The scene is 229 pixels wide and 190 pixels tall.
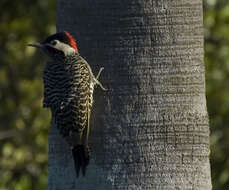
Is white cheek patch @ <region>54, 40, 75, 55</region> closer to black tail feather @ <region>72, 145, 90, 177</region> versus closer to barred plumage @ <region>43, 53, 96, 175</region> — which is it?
barred plumage @ <region>43, 53, 96, 175</region>

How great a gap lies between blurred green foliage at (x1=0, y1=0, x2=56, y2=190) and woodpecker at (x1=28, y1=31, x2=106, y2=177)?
3.57 m

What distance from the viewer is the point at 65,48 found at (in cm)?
561

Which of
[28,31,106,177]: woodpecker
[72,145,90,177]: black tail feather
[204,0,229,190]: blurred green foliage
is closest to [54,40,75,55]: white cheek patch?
[28,31,106,177]: woodpecker

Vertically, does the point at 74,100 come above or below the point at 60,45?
below

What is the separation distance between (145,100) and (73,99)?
1.63 feet

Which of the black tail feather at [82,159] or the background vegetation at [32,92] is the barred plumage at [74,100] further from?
the background vegetation at [32,92]

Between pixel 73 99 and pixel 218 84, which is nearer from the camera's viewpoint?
pixel 73 99

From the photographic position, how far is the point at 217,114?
9.14 metres

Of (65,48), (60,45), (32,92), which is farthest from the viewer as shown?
(32,92)

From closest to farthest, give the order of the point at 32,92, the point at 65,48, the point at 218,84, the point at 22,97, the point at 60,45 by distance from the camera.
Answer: the point at 65,48 < the point at 60,45 < the point at 218,84 < the point at 32,92 < the point at 22,97

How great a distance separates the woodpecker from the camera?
5.27 meters

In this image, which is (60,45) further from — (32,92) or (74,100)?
(32,92)

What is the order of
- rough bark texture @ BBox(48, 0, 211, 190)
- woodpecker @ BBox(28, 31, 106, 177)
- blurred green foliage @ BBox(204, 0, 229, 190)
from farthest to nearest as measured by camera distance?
blurred green foliage @ BBox(204, 0, 229, 190) < woodpecker @ BBox(28, 31, 106, 177) < rough bark texture @ BBox(48, 0, 211, 190)

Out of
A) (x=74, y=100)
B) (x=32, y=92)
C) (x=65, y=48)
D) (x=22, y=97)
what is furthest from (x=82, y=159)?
(x=22, y=97)
